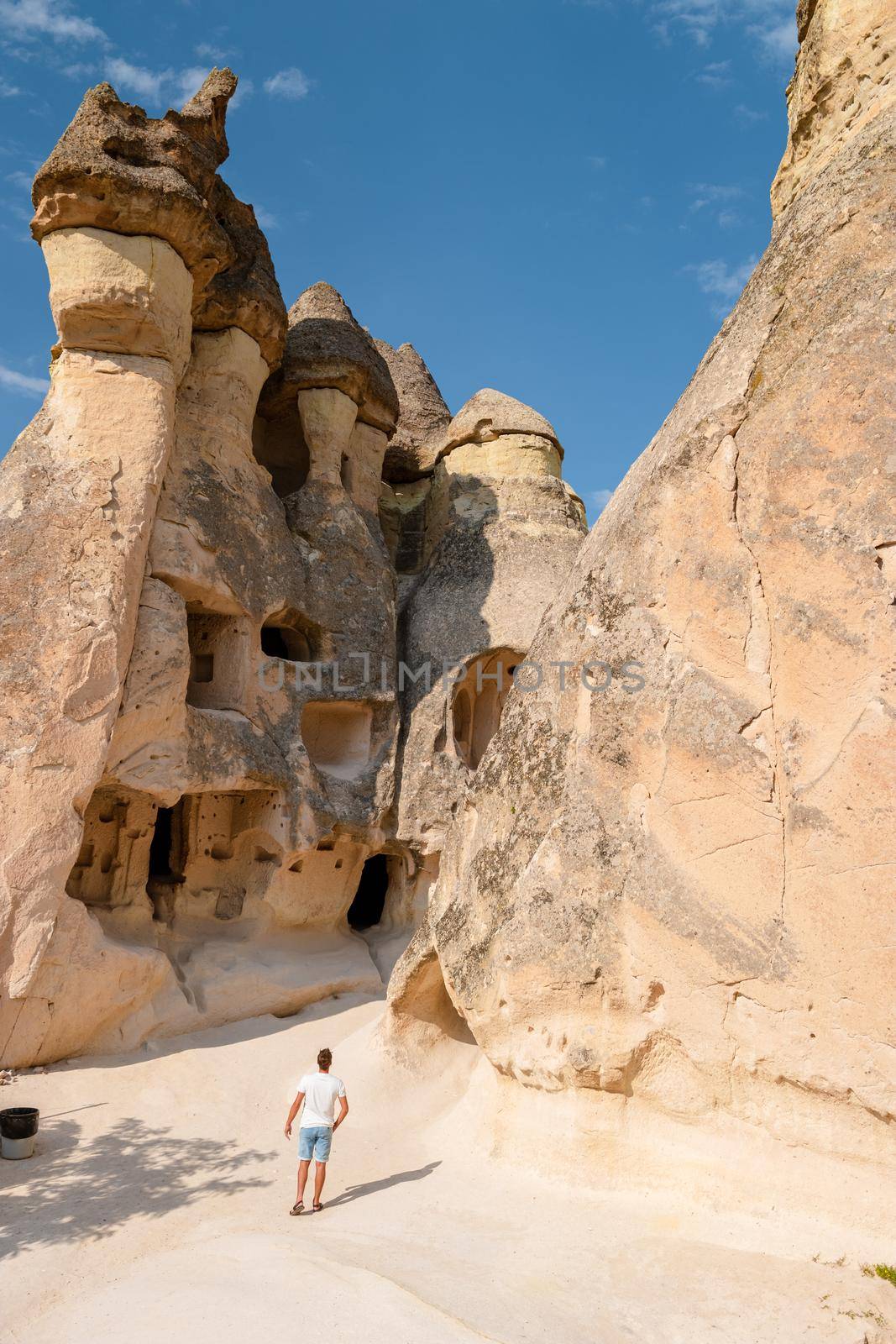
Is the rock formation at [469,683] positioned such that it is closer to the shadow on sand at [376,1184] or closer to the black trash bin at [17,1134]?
the shadow on sand at [376,1184]

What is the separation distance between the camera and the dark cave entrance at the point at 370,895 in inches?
487

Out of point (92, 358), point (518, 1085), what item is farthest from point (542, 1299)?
point (92, 358)

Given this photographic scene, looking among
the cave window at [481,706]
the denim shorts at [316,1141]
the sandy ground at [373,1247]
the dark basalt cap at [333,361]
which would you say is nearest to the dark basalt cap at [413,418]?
the dark basalt cap at [333,361]

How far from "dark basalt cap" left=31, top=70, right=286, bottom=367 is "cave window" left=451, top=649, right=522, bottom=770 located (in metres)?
5.16

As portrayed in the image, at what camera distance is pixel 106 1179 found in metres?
5.98

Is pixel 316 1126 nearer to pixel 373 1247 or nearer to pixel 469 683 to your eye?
pixel 373 1247

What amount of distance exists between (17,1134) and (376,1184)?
2363mm

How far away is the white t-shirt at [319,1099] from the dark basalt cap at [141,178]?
726cm

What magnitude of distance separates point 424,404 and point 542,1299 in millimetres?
12966

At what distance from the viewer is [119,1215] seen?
5.44 m

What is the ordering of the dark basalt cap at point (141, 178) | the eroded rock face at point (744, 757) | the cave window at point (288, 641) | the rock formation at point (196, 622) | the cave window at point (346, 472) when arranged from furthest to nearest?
the cave window at point (346, 472), the cave window at point (288, 641), the dark basalt cap at point (141, 178), the rock formation at point (196, 622), the eroded rock face at point (744, 757)

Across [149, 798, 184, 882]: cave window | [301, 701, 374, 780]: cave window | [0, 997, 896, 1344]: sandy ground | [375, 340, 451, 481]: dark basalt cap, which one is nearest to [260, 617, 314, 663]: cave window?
[301, 701, 374, 780]: cave window

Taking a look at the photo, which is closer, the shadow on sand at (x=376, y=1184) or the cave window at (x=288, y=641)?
the shadow on sand at (x=376, y=1184)

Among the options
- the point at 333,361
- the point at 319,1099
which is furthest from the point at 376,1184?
the point at 333,361
